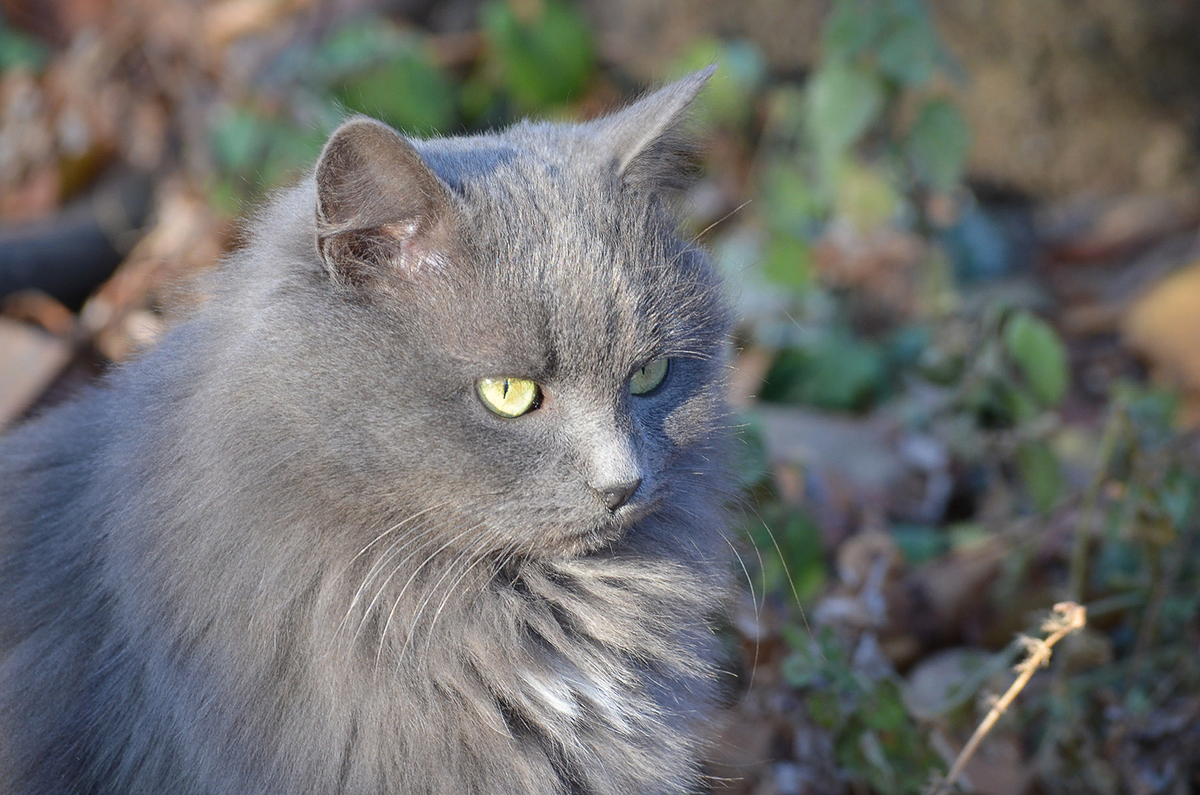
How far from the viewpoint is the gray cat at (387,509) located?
1.73 metres

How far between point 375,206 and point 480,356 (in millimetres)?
305

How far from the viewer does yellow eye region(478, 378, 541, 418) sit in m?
1.75

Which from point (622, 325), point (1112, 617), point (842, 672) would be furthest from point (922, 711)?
point (622, 325)

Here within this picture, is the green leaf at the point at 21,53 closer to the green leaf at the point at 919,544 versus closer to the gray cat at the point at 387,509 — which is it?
the gray cat at the point at 387,509

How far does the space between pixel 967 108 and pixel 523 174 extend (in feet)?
12.6

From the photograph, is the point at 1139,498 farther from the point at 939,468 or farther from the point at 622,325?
the point at 622,325

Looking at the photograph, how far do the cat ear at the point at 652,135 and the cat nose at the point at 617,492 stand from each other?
2.01 feet

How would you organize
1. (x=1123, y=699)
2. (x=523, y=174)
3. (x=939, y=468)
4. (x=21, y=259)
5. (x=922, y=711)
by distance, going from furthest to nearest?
1. (x=21, y=259)
2. (x=939, y=468)
3. (x=1123, y=699)
4. (x=922, y=711)
5. (x=523, y=174)

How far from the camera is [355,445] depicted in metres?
1.72

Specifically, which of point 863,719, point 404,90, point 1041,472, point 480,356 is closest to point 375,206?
point 480,356

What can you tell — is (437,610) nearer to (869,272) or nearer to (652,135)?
Answer: (652,135)

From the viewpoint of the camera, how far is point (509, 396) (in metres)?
1.75

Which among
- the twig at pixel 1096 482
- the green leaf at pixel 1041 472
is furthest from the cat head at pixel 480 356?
the green leaf at pixel 1041 472

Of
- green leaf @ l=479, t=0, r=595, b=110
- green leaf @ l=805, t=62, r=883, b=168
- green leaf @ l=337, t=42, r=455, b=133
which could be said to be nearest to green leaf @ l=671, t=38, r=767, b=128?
green leaf @ l=479, t=0, r=595, b=110
